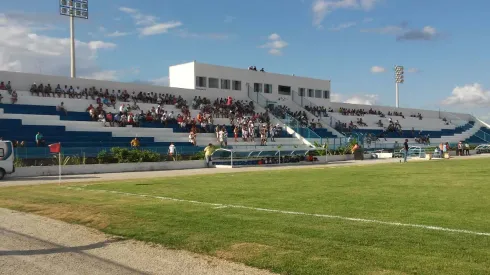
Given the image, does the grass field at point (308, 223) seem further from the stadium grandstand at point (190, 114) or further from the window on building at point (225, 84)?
the window on building at point (225, 84)

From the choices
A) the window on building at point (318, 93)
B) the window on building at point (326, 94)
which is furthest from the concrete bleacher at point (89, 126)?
the window on building at point (326, 94)

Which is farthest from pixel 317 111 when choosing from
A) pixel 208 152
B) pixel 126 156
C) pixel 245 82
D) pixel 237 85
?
pixel 126 156

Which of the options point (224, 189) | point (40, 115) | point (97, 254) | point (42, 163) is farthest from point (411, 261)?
point (40, 115)

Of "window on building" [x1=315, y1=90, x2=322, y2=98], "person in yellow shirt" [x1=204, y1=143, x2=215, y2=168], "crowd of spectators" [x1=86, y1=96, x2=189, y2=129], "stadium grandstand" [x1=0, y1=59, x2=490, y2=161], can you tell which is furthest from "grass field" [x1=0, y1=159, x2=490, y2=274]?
"window on building" [x1=315, y1=90, x2=322, y2=98]

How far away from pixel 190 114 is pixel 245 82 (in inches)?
624

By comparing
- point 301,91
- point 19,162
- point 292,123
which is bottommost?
point 19,162

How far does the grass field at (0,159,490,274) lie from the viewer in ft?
21.3

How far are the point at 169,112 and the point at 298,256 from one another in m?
41.5

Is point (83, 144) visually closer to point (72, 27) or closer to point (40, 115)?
point (40, 115)

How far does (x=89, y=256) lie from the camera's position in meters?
7.46

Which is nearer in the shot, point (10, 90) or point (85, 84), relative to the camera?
point (10, 90)

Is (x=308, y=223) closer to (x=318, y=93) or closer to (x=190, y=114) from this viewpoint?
(x=190, y=114)

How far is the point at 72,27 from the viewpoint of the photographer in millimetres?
50438

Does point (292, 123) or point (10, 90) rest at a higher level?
point (10, 90)
